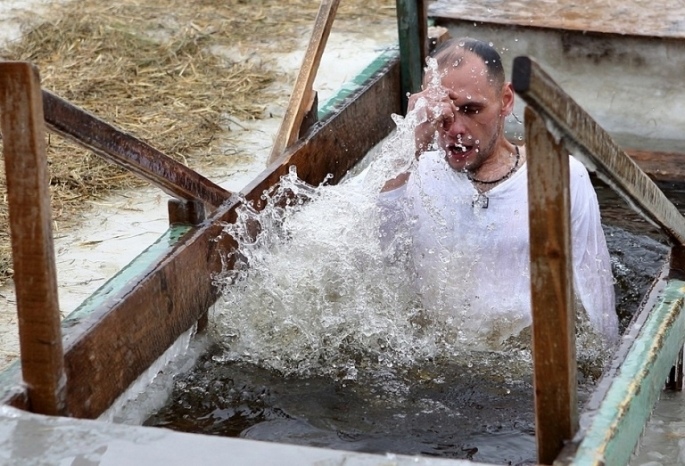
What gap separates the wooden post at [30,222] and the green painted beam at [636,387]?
3.35 feet

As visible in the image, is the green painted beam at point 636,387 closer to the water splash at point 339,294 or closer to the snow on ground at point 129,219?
the water splash at point 339,294

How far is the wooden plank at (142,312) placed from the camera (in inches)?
104

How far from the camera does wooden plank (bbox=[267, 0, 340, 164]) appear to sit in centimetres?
394

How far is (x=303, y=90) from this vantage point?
3990 mm

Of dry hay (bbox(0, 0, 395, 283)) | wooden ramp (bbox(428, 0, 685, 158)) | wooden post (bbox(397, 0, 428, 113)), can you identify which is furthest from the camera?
dry hay (bbox(0, 0, 395, 283))

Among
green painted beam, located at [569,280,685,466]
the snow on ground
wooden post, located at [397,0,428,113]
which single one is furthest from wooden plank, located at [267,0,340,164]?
green painted beam, located at [569,280,685,466]

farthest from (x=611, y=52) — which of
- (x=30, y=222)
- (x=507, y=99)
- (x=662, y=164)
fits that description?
(x=30, y=222)

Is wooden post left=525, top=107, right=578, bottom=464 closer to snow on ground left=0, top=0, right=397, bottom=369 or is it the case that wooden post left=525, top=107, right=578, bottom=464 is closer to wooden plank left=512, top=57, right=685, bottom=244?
wooden plank left=512, top=57, right=685, bottom=244

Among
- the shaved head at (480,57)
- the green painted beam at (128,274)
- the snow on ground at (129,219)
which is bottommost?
the snow on ground at (129,219)

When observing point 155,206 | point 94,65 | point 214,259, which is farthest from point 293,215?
point 94,65

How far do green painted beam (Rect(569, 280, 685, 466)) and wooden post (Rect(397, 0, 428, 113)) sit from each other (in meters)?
2.02

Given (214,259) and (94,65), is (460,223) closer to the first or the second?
(214,259)

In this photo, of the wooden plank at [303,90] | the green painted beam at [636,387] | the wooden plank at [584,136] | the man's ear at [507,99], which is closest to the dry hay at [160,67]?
the wooden plank at [303,90]

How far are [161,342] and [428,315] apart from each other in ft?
2.63
